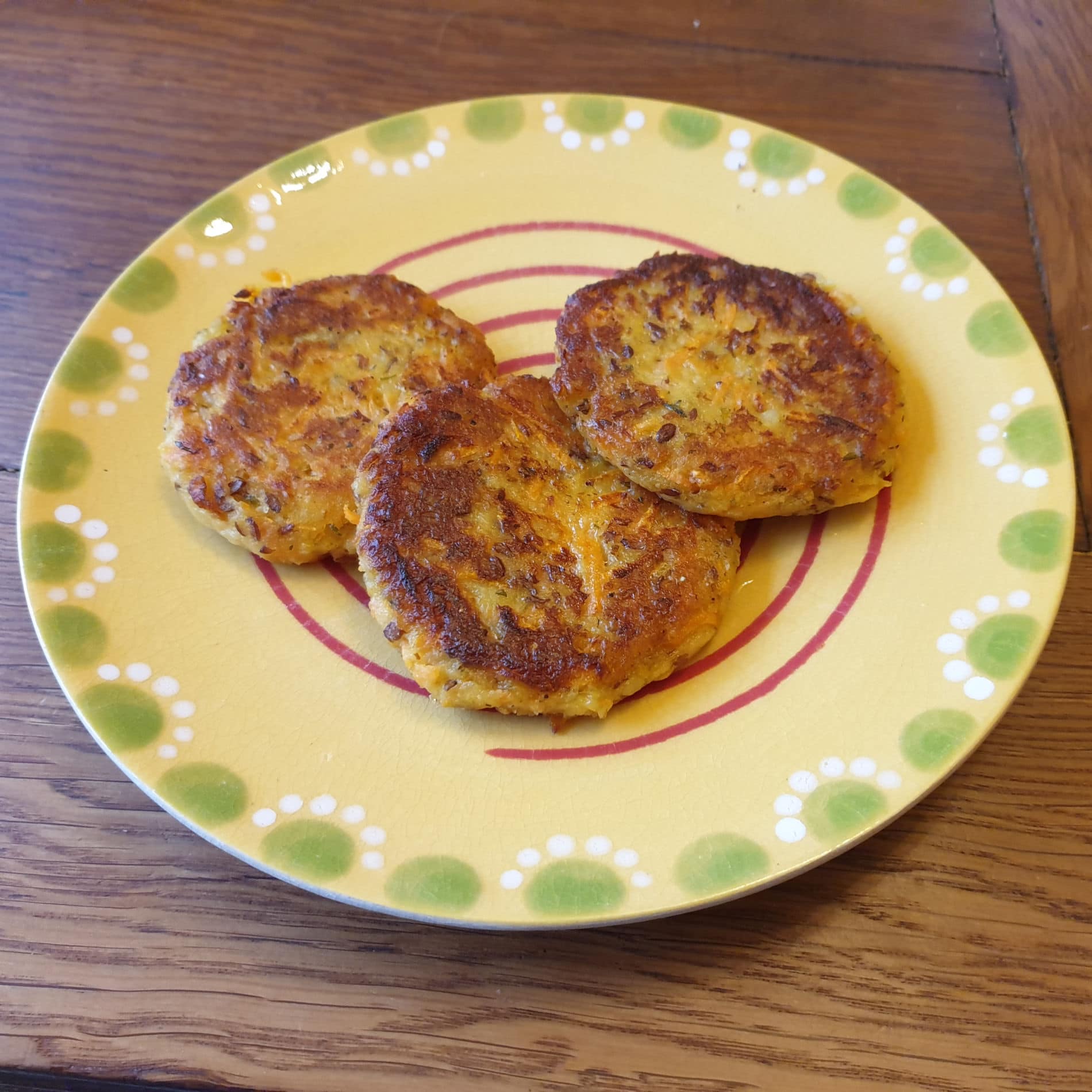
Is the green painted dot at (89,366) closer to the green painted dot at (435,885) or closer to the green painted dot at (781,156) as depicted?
the green painted dot at (435,885)

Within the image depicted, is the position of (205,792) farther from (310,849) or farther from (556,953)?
(556,953)

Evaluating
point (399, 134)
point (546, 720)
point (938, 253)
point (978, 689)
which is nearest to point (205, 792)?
point (546, 720)

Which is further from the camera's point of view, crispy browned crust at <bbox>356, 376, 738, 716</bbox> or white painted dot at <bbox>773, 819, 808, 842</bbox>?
crispy browned crust at <bbox>356, 376, 738, 716</bbox>

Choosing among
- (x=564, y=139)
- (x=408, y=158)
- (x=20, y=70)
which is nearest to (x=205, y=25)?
(x=20, y=70)

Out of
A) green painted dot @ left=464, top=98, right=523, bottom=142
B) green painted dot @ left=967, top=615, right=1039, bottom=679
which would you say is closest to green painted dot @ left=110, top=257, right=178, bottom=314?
green painted dot @ left=464, top=98, right=523, bottom=142

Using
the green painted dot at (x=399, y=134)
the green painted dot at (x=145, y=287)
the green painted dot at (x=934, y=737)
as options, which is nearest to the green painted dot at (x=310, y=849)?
the green painted dot at (x=934, y=737)

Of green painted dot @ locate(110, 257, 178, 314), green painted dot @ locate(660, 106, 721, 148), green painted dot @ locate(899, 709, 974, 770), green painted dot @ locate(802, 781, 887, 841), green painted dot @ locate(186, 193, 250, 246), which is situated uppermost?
green painted dot @ locate(660, 106, 721, 148)

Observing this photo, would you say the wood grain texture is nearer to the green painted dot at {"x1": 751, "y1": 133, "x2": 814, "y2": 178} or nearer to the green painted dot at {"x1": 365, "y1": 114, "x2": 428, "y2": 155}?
the green painted dot at {"x1": 751, "y1": 133, "x2": 814, "y2": 178}
